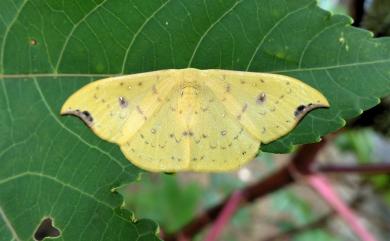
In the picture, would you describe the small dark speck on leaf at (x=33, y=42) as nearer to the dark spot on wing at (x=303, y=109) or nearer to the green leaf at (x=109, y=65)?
the green leaf at (x=109, y=65)

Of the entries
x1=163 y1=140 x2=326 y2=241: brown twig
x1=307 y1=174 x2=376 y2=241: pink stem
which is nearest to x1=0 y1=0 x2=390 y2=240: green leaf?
x1=163 y1=140 x2=326 y2=241: brown twig

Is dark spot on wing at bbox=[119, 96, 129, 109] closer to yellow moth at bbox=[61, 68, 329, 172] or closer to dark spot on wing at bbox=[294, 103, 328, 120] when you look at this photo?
yellow moth at bbox=[61, 68, 329, 172]

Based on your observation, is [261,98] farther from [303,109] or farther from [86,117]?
[86,117]

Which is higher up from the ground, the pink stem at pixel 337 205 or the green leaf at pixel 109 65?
A: the green leaf at pixel 109 65

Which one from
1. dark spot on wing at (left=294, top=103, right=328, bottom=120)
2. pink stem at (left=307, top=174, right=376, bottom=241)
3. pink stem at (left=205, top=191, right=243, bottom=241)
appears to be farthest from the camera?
pink stem at (left=205, top=191, right=243, bottom=241)

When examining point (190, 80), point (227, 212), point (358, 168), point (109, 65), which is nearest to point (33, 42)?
point (109, 65)

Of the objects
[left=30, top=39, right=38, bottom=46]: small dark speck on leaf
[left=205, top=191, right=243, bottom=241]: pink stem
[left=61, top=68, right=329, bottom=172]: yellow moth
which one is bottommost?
[left=205, top=191, right=243, bottom=241]: pink stem

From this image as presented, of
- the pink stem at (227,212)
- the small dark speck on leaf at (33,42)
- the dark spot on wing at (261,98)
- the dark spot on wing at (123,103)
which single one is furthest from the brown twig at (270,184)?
the small dark speck on leaf at (33,42)
